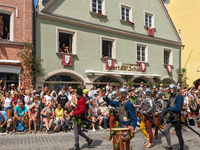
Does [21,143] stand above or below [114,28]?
below

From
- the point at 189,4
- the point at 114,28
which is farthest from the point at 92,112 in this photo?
the point at 189,4

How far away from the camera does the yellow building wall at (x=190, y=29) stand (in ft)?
80.1

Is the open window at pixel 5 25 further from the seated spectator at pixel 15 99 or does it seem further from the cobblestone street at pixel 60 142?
the cobblestone street at pixel 60 142

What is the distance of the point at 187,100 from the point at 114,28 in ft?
25.8

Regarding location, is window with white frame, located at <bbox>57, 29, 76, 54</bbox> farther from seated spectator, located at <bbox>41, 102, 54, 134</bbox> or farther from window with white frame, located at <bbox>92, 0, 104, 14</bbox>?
seated spectator, located at <bbox>41, 102, 54, 134</bbox>

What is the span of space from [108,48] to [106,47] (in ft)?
0.58

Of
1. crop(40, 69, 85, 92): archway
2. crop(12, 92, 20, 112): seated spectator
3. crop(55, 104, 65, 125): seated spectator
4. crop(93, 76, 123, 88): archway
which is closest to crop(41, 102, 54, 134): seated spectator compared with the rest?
crop(55, 104, 65, 125): seated spectator

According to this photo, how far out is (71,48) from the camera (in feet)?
49.4

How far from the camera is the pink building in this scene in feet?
40.0

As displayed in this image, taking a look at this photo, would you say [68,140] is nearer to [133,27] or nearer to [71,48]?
[71,48]

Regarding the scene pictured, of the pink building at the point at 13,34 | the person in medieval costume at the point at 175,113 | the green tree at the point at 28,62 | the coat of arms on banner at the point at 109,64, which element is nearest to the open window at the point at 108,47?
Result: the coat of arms on banner at the point at 109,64

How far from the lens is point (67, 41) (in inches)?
595

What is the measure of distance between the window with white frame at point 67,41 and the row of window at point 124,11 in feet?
9.12

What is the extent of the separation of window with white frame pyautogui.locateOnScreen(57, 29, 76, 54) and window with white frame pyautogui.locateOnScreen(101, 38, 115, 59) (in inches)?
110
